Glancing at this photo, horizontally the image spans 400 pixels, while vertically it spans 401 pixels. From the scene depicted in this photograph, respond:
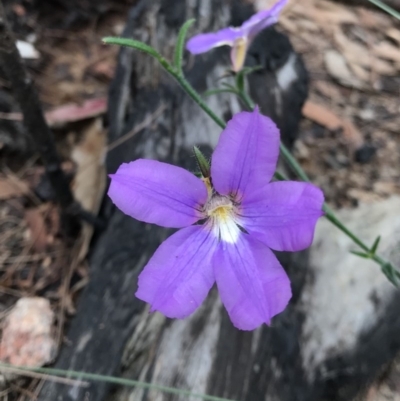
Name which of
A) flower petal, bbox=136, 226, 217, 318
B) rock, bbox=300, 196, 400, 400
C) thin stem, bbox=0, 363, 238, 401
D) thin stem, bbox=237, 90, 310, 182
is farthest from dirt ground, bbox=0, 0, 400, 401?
thin stem, bbox=237, 90, 310, 182

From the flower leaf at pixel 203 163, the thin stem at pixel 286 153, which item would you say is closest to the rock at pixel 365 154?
the thin stem at pixel 286 153

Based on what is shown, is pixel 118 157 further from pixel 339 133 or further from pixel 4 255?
pixel 339 133

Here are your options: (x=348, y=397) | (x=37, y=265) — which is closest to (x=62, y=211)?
(x=37, y=265)

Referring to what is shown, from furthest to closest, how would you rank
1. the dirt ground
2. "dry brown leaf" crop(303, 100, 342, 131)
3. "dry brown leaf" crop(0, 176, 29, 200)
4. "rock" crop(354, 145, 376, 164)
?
"dry brown leaf" crop(303, 100, 342, 131)
"rock" crop(354, 145, 376, 164)
"dry brown leaf" crop(0, 176, 29, 200)
the dirt ground

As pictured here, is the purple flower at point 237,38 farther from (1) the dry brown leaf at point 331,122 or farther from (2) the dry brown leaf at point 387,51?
(2) the dry brown leaf at point 387,51

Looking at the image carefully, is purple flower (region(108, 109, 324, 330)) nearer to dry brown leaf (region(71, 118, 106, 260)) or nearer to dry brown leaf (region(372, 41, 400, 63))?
dry brown leaf (region(71, 118, 106, 260))

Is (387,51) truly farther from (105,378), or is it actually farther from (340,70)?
(105,378)
